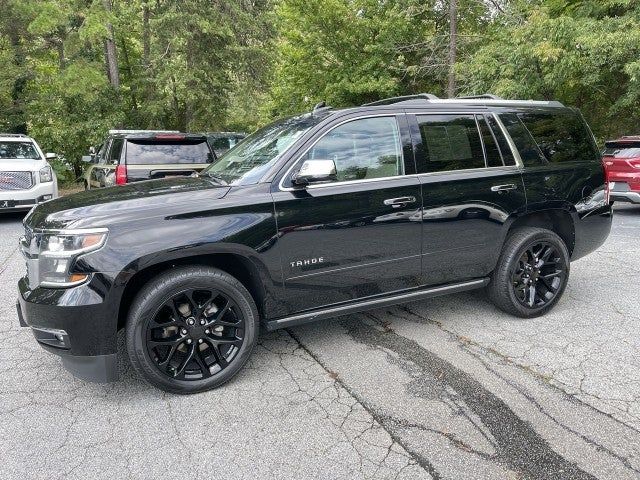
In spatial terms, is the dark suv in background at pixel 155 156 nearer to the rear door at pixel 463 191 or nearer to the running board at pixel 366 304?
the rear door at pixel 463 191

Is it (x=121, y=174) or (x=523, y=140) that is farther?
(x=121, y=174)

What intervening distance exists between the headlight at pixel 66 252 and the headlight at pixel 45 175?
7865 millimetres

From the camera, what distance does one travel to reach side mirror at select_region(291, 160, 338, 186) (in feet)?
10.4

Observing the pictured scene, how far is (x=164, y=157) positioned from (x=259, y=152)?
5.06 metres

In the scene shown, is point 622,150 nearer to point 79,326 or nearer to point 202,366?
point 202,366

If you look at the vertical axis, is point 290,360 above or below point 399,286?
below

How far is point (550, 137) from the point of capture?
14.3ft

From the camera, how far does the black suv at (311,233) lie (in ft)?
9.43

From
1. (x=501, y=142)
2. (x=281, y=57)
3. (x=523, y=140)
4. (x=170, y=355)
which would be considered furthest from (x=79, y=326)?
(x=281, y=57)

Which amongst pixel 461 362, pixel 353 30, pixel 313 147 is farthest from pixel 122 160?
pixel 353 30

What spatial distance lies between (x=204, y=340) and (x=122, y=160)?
5.83m

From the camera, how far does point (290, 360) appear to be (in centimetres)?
360

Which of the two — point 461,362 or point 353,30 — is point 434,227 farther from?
point 353,30

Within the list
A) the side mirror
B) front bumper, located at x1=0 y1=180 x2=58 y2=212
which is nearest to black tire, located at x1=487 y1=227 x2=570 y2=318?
the side mirror
